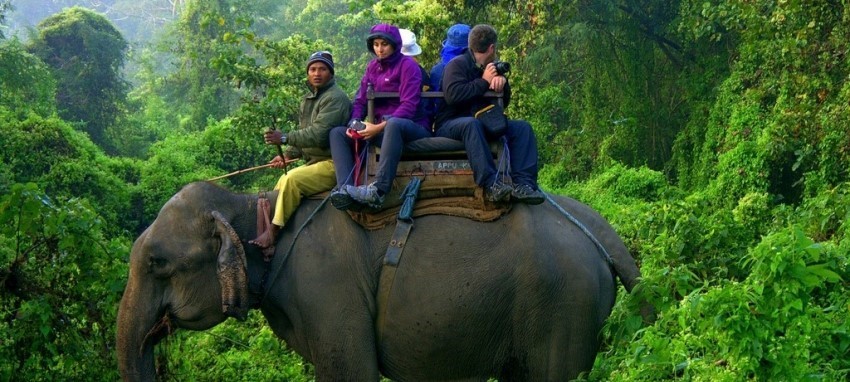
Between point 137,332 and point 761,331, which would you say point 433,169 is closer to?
point 137,332

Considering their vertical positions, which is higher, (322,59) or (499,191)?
Answer: (322,59)

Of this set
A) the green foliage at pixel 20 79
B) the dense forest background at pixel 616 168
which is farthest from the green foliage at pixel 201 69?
the green foliage at pixel 20 79

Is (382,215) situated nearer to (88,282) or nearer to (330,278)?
(330,278)

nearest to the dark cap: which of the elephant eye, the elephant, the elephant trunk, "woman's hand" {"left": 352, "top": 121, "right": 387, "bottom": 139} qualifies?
"woman's hand" {"left": 352, "top": 121, "right": 387, "bottom": 139}

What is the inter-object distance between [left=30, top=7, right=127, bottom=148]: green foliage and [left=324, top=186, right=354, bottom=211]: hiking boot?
21105mm

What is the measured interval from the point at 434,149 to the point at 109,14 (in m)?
60.7

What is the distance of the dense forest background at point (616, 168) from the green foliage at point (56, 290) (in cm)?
1

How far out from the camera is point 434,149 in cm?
587

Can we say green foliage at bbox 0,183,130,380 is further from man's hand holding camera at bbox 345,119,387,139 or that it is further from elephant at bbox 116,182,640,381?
man's hand holding camera at bbox 345,119,387,139

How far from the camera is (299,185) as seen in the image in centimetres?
591

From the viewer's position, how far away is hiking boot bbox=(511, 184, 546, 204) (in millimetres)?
5637

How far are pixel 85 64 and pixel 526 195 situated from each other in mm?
23127

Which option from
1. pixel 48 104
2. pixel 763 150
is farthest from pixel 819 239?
pixel 48 104

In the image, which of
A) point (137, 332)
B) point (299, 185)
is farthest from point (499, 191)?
point (137, 332)
